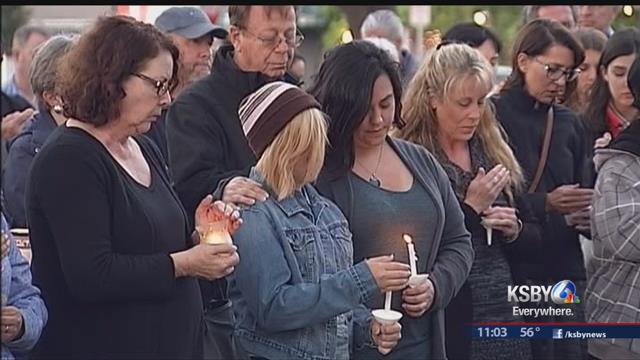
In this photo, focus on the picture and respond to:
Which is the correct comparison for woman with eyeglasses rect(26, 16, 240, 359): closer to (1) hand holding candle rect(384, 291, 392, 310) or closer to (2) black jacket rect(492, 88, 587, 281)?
(1) hand holding candle rect(384, 291, 392, 310)

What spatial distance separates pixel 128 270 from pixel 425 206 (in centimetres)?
101

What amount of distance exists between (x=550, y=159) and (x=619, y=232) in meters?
0.61

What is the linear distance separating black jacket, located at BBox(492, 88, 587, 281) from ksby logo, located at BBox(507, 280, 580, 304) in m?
0.07

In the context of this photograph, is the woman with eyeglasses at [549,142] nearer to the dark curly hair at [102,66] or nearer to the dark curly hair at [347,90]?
the dark curly hair at [347,90]

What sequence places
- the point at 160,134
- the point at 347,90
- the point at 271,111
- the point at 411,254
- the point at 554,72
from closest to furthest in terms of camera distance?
the point at 271,111, the point at 411,254, the point at 347,90, the point at 160,134, the point at 554,72

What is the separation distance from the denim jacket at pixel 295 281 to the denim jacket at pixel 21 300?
537 millimetres

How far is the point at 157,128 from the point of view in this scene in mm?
4434

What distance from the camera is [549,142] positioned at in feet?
14.7

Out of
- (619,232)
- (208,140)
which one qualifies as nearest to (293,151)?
(208,140)

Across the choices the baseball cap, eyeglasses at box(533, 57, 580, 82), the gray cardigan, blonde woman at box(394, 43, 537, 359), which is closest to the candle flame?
the gray cardigan

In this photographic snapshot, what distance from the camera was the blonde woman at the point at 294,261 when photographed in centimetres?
307

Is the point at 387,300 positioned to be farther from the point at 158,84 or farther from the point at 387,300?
the point at 158,84

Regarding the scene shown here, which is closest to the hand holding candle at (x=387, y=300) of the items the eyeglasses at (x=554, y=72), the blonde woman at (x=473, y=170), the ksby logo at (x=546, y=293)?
the blonde woman at (x=473, y=170)

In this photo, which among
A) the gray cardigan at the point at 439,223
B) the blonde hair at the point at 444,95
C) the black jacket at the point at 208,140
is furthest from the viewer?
the blonde hair at the point at 444,95
